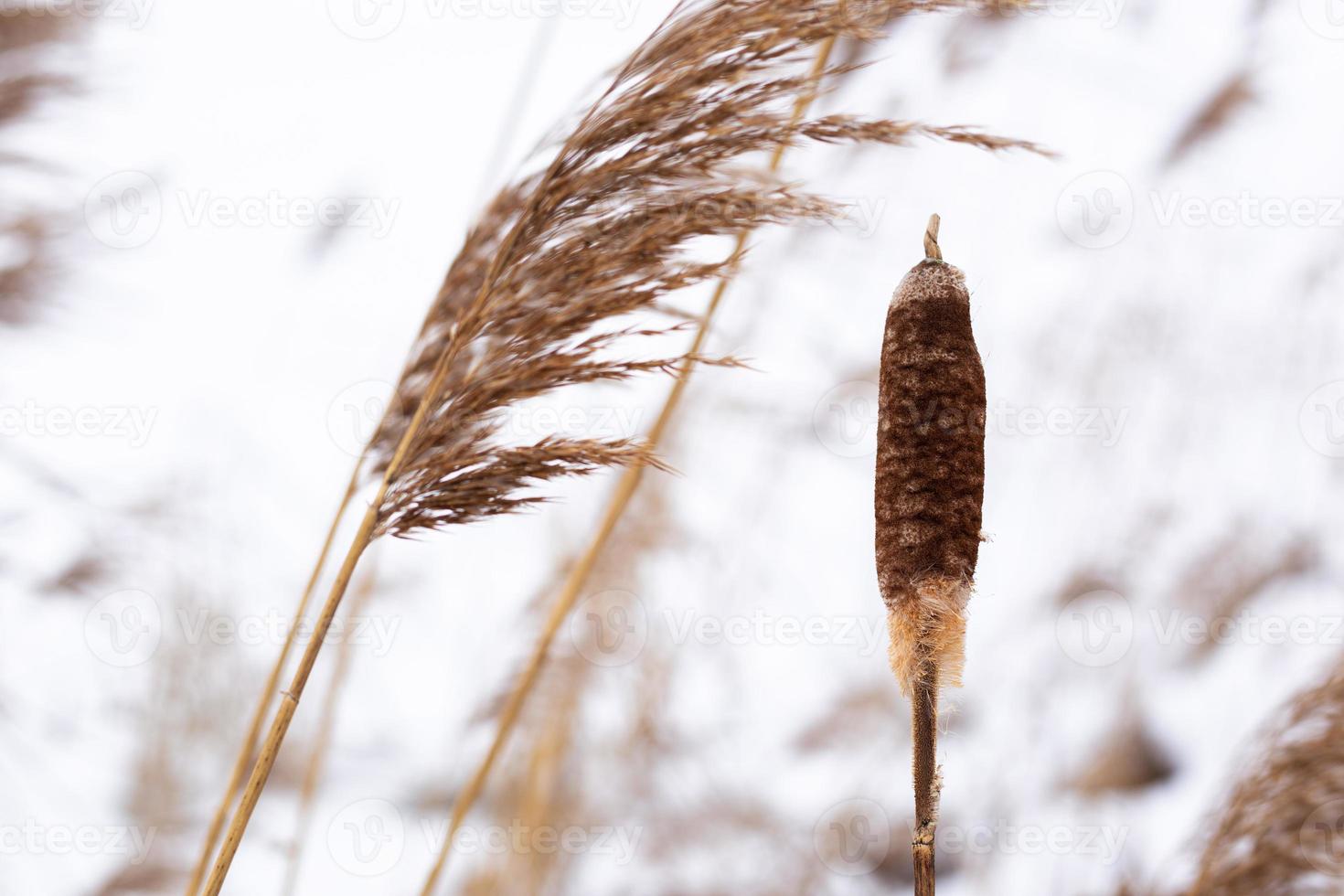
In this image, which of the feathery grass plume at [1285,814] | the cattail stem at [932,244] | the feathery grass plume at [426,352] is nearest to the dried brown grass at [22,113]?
the feathery grass plume at [426,352]

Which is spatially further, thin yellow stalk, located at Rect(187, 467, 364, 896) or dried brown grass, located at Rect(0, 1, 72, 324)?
dried brown grass, located at Rect(0, 1, 72, 324)

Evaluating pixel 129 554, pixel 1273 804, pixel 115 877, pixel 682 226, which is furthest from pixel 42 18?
pixel 1273 804

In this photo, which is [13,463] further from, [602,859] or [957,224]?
[957,224]

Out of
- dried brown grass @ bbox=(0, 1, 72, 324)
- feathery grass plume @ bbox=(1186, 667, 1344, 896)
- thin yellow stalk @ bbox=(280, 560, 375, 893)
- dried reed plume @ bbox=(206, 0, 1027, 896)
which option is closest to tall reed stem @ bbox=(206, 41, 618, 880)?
dried reed plume @ bbox=(206, 0, 1027, 896)

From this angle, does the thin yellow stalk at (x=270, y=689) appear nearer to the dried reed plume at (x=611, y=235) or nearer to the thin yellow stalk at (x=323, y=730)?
the dried reed plume at (x=611, y=235)

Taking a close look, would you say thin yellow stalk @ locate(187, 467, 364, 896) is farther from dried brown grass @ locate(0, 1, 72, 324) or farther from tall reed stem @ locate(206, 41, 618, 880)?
dried brown grass @ locate(0, 1, 72, 324)

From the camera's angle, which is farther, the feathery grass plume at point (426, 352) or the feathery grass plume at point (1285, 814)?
the feathery grass plume at point (1285, 814)
